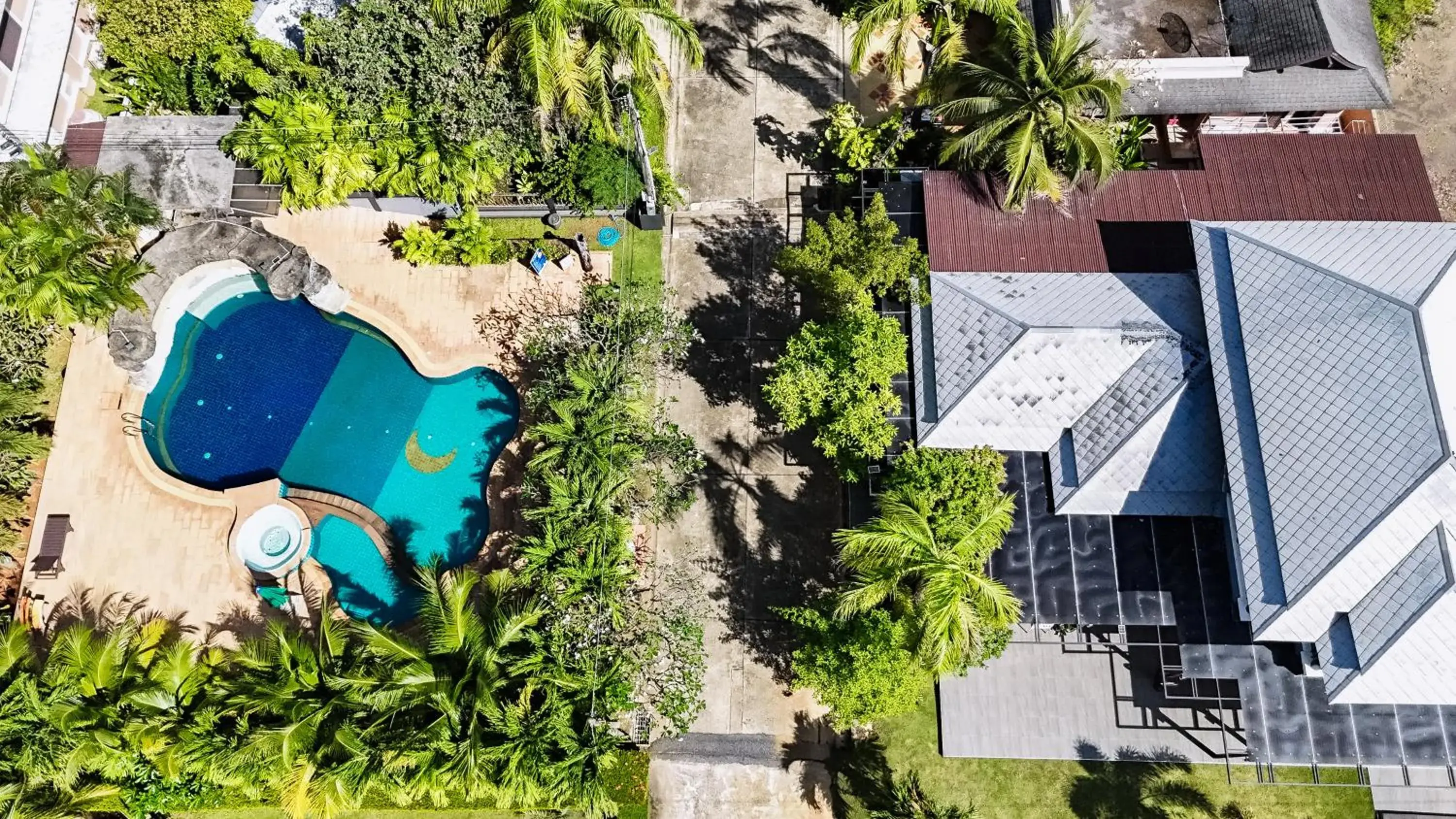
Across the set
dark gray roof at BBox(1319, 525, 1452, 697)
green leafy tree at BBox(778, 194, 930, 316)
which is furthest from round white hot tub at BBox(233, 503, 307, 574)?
dark gray roof at BBox(1319, 525, 1452, 697)

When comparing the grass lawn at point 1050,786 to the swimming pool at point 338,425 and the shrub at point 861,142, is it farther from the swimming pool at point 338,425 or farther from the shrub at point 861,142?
the shrub at point 861,142

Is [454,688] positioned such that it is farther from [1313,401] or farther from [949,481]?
[1313,401]

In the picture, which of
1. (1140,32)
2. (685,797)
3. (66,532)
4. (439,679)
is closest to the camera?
(439,679)

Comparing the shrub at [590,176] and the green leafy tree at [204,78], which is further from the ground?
the green leafy tree at [204,78]

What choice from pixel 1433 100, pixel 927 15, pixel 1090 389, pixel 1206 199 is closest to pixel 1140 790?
pixel 1090 389

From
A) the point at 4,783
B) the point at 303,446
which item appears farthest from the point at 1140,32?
the point at 4,783

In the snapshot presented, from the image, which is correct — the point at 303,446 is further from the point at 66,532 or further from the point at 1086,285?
the point at 1086,285

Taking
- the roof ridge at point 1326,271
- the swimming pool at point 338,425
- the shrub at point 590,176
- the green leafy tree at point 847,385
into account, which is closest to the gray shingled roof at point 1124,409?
the roof ridge at point 1326,271
